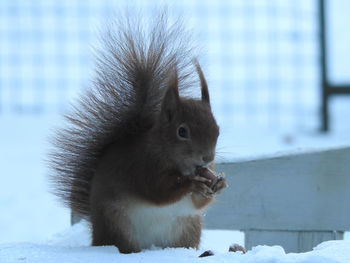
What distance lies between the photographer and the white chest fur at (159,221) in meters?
1.48

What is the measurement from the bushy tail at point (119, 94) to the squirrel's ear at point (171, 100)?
11 cm

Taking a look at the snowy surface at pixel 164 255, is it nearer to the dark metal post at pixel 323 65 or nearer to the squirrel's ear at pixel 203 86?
the squirrel's ear at pixel 203 86

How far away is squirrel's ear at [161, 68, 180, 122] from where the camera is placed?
4.85ft

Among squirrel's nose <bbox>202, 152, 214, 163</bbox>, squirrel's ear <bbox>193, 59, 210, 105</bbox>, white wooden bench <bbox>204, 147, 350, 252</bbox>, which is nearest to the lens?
squirrel's nose <bbox>202, 152, 214, 163</bbox>

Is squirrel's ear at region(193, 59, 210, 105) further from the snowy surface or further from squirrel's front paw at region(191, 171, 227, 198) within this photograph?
the snowy surface

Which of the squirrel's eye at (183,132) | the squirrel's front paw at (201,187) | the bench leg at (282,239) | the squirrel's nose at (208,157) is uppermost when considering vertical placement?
the squirrel's eye at (183,132)

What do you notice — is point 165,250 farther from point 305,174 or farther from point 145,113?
point 305,174

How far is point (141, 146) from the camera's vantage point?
4.96 feet

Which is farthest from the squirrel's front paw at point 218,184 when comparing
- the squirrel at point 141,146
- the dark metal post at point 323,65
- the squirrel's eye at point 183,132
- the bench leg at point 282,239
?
the dark metal post at point 323,65

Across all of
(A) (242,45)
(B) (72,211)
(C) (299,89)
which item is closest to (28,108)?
(A) (242,45)

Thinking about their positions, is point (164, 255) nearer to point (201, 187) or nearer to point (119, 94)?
point (201, 187)

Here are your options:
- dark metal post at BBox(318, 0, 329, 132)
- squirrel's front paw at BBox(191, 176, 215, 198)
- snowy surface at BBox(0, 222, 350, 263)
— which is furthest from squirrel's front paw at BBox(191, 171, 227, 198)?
dark metal post at BBox(318, 0, 329, 132)

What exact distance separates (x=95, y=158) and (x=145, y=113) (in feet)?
0.57

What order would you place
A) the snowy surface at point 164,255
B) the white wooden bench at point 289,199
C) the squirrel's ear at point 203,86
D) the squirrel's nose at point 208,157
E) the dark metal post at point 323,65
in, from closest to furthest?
the snowy surface at point 164,255 → the squirrel's nose at point 208,157 → the squirrel's ear at point 203,86 → the white wooden bench at point 289,199 → the dark metal post at point 323,65
